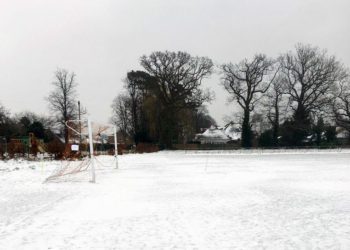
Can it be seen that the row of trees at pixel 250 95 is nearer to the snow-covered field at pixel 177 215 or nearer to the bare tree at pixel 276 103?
the bare tree at pixel 276 103

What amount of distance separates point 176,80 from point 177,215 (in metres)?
52.4

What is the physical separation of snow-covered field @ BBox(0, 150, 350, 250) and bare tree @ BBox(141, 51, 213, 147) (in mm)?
45071

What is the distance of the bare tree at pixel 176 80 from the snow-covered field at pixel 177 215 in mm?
45071

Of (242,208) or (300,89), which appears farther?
(300,89)

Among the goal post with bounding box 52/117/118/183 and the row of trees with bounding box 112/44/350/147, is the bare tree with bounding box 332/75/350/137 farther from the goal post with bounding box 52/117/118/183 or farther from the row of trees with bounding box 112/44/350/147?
the goal post with bounding box 52/117/118/183

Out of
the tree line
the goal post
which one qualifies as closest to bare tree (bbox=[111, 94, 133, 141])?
the tree line

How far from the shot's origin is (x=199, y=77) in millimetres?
62812

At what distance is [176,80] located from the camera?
62.2 metres

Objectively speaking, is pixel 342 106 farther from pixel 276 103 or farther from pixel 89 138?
pixel 89 138

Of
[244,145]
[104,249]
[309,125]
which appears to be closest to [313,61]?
[309,125]

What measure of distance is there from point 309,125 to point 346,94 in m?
7.03

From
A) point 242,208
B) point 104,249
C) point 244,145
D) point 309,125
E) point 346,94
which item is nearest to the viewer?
point 104,249

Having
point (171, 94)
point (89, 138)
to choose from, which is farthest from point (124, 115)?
point (89, 138)

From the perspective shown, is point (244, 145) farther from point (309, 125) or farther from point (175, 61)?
point (175, 61)
